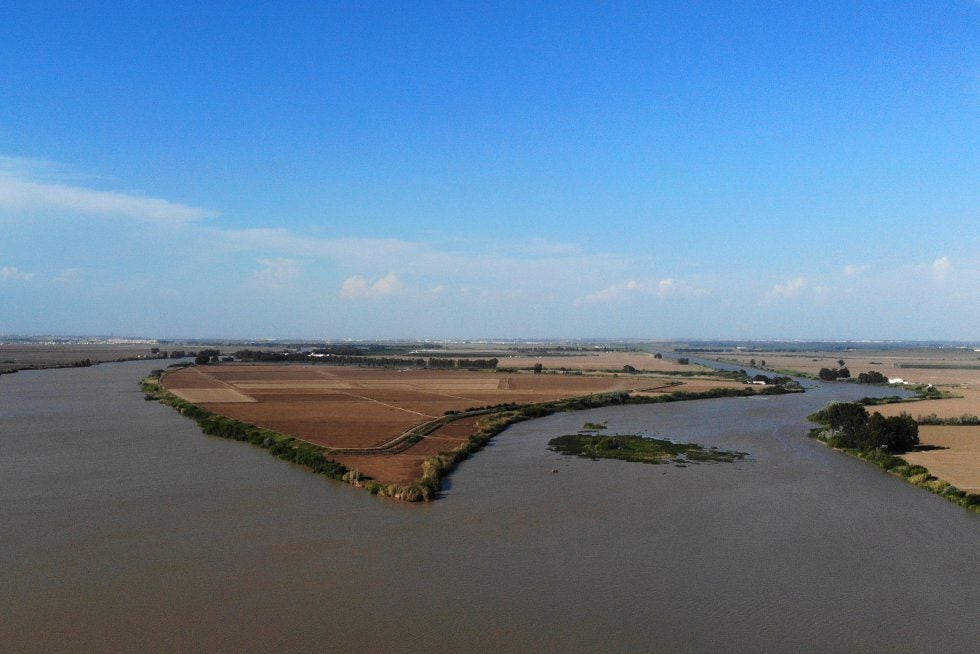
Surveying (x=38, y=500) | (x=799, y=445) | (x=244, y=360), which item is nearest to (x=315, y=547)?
(x=38, y=500)

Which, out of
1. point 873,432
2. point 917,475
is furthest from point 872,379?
point 917,475

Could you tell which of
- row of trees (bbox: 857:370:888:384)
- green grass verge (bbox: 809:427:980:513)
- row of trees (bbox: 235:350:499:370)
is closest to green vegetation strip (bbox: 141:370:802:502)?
green grass verge (bbox: 809:427:980:513)

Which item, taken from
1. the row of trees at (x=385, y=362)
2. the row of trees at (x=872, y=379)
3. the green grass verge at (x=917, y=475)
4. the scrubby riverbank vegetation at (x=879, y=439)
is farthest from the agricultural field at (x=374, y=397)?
the scrubby riverbank vegetation at (x=879, y=439)

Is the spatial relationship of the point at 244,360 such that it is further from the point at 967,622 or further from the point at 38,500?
the point at 967,622

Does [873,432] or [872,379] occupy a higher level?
[872,379]

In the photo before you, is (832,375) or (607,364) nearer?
(832,375)

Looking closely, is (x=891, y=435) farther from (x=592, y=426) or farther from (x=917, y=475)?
(x=592, y=426)
